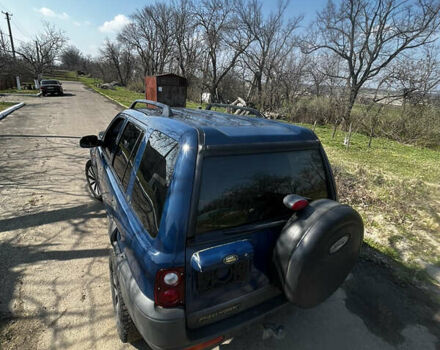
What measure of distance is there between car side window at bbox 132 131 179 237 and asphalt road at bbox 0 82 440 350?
122 cm

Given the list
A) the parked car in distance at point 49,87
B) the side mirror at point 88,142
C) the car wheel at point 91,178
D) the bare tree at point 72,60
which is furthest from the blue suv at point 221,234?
the bare tree at point 72,60

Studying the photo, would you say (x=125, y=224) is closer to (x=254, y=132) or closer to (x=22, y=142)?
(x=254, y=132)

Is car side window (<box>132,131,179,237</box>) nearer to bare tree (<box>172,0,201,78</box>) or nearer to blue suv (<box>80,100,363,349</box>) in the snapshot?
blue suv (<box>80,100,363,349</box>)

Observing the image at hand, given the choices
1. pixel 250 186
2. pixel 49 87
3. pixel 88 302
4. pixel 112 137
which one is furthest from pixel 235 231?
pixel 49 87

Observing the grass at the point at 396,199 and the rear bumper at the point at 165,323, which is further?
the grass at the point at 396,199

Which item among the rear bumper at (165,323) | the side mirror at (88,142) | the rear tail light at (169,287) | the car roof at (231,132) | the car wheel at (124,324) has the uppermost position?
the car roof at (231,132)

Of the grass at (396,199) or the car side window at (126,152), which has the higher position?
the car side window at (126,152)

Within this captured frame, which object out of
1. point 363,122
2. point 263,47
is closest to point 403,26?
point 363,122

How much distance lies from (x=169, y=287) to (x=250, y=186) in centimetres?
82

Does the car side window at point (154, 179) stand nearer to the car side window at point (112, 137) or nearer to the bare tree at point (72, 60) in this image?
the car side window at point (112, 137)

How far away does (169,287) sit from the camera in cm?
144

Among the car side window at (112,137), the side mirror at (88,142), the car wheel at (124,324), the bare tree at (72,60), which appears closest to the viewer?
the car wheel at (124,324)

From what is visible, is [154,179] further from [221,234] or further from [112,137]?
[112,137]

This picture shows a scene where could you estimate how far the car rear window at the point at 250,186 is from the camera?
1572 millimetres
